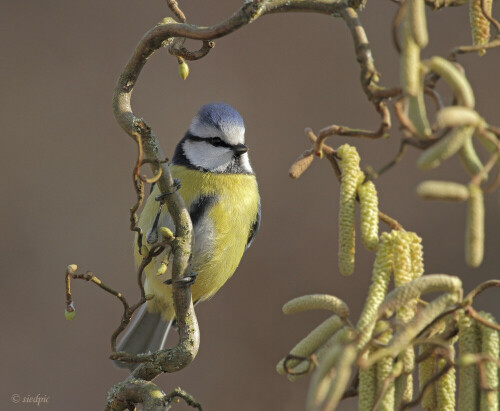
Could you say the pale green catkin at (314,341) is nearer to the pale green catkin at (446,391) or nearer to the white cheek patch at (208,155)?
the pale green catkin at (446,391)

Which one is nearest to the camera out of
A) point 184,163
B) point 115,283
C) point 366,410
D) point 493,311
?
point 366,410

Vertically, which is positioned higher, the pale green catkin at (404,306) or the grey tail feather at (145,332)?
the pale green catkin at (404,306)

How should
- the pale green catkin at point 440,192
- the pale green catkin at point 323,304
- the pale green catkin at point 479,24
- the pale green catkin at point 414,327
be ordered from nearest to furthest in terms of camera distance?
the pale green catkin at point 440,192, the pale green catkin at point 414,327, the pale green catkin at point 323,304, the pale green catkin at point 479,24

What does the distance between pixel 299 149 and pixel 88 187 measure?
919 mm

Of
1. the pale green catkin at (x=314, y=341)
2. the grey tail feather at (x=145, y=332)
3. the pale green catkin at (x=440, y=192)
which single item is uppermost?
the pale green catkin at (x=440, y=192)

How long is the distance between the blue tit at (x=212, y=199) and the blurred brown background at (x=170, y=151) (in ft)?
2.10

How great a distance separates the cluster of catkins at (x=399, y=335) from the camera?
840mm

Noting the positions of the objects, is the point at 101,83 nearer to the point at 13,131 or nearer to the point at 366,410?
the point at 13,131

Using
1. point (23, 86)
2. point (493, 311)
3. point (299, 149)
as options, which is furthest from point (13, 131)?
point (493, 311)

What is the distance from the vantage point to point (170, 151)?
3.16m

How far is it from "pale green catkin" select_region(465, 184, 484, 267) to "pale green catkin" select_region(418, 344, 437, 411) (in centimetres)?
23

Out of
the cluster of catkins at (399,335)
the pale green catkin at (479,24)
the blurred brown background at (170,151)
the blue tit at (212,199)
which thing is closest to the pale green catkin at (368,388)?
the cluster of catkins at (399,335)

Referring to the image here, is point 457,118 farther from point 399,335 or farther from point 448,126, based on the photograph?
point 399,335

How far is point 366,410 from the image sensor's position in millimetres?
893
